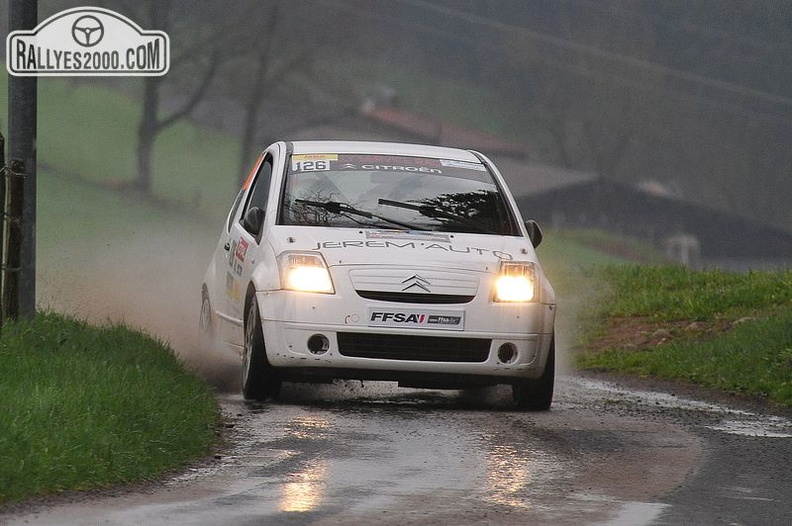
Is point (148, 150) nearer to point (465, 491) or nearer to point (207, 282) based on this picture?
point (207, 282)

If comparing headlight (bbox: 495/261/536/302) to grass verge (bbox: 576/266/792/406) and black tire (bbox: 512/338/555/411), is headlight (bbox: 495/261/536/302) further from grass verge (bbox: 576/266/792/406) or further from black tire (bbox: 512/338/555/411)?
grass verge (bbox: 576/266/792/406)

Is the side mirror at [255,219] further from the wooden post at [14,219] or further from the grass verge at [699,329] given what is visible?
the grass verge at [699,329]

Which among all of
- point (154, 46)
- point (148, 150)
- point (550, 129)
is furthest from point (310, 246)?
point (550, 129)

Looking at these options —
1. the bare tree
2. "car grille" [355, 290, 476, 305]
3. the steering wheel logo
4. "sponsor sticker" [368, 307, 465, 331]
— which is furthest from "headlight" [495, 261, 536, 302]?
the bare tree

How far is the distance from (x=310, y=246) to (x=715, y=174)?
320 ft

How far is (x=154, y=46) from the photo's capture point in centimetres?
5788

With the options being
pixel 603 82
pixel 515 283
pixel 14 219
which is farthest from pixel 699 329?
pixel 603 82

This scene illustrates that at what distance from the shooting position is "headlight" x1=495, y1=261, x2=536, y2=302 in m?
10.2

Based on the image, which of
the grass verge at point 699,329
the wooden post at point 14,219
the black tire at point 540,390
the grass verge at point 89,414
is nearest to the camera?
the grass verge at point 89,414

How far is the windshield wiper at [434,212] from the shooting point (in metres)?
10.9

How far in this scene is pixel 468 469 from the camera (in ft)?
25.3

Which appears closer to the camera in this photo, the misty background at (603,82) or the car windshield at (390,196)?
the car windshield at (390,196)

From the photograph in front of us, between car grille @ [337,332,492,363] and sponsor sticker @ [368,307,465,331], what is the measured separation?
0.23 ft

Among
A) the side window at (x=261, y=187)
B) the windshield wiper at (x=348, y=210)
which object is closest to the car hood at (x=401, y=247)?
the windshield wiper at (x=348, y=210)
